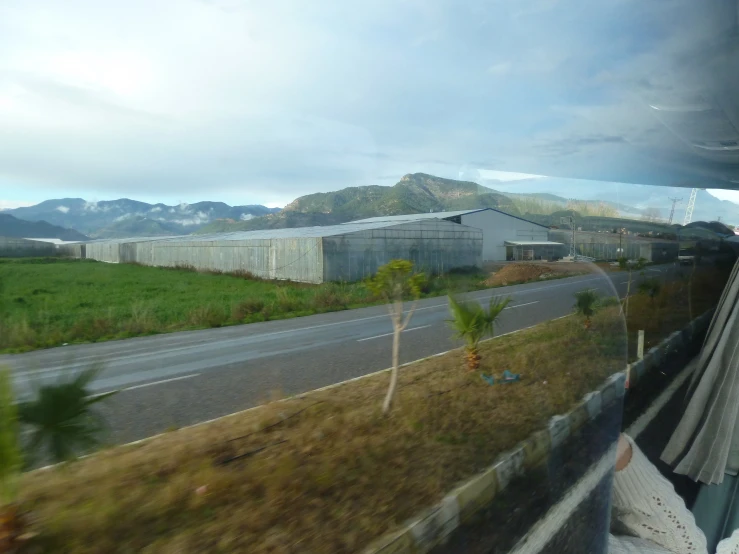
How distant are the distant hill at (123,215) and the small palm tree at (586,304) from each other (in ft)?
12.3

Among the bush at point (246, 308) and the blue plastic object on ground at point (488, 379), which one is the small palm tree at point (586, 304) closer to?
the blue plastic object on ground at point (488, 379)

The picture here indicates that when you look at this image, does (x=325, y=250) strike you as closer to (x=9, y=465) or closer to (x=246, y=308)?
(x=246, y=308)

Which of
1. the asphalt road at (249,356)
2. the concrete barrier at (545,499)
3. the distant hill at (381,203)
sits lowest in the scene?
the concrete barrier at (545,499)

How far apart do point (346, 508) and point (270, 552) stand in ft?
1.99

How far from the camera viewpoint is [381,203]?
17.3ft

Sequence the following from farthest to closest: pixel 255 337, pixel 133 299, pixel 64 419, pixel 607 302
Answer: pixel 607 302 < pixel 255 337 < pixel 133 299 < pixel 64 419

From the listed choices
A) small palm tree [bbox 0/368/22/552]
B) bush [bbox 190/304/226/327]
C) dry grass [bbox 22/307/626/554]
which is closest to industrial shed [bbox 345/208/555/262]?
dry grass [bbox 22/307/626/554]

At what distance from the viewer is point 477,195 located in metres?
4.87

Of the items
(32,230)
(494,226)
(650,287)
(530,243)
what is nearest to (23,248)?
(32,230)

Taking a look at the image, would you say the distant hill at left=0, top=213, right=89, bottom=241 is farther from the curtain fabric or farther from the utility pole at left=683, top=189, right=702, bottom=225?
the utility pole at left=683, top=189, right=702, bottom=225

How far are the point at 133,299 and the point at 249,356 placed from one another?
3.62 ft

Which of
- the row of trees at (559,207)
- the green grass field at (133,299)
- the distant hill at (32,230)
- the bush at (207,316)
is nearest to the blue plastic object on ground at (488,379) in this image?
the green grass field at (133,299)

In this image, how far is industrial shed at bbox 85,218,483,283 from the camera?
4.78 m

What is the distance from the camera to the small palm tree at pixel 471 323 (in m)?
5.17
